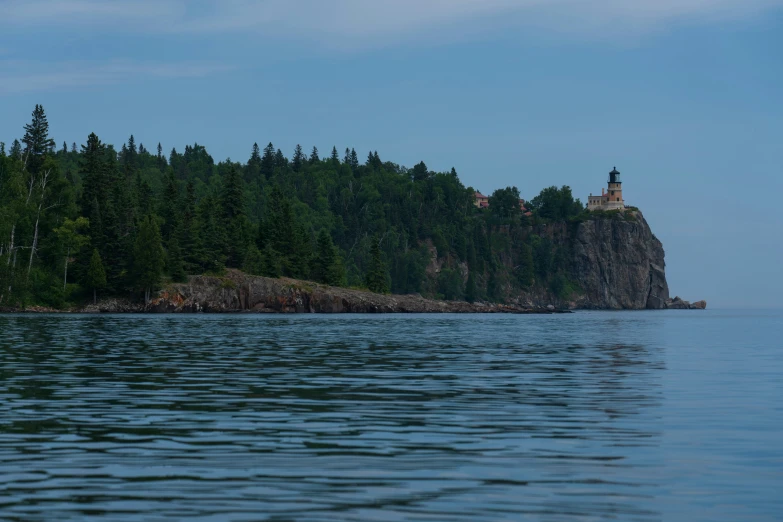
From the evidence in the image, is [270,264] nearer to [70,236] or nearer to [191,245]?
[191,245]

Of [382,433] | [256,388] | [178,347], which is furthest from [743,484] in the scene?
[178,347]

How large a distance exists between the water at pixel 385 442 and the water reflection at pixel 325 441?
0.07m

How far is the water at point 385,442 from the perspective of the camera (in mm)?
13742

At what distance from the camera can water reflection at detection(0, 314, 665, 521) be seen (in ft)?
45.1

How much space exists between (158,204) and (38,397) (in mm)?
160188

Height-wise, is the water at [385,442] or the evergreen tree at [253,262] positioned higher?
the evergreen tree at [253,262]

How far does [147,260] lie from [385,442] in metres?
140

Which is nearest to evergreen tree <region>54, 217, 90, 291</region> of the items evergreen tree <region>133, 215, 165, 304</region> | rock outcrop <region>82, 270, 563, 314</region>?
evergreen tree <region>133, 215, 165, 304</region>

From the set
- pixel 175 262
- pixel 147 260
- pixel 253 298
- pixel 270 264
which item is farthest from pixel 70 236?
pixel 270 264

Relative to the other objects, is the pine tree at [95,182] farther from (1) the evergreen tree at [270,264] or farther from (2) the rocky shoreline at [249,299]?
(1) the evergreen tree at [270,264]

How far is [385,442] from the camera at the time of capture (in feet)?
64.1

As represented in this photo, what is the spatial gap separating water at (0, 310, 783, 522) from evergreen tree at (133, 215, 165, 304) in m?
114

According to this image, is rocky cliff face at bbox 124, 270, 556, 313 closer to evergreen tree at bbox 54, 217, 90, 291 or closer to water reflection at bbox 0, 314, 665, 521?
evergreen tree at bbox 54, 217, 90, 291

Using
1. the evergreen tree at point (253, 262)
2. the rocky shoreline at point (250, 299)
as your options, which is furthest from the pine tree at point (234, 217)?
the rocky shoreline at point (250, 299)
